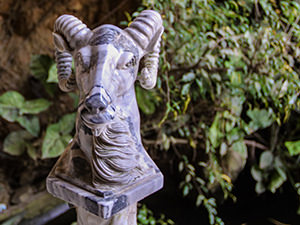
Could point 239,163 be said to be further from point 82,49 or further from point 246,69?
point 82,49

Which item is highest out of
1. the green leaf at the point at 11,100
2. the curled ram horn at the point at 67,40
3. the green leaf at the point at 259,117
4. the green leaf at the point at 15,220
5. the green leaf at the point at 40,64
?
the curled ram horn at the point at 67,40

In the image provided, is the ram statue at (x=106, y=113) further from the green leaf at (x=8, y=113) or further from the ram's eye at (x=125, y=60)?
the green leaf at (x=8, y=113)

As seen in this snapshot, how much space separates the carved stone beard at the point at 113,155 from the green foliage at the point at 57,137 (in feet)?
3.84

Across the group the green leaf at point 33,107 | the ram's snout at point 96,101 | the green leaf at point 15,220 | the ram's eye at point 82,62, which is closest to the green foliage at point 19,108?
the green leaf at point 33,107

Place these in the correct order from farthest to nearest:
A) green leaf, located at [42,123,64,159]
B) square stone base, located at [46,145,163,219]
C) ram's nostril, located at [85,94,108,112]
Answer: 1. green leaf, located at [42,123,64,159]
2. square stone base, located at [46,145,163,219]
3. ram's nostril, located at [85,94,108,112]

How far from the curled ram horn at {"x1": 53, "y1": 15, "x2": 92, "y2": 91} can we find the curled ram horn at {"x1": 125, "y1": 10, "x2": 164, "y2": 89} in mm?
150

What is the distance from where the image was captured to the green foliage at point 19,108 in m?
2.12

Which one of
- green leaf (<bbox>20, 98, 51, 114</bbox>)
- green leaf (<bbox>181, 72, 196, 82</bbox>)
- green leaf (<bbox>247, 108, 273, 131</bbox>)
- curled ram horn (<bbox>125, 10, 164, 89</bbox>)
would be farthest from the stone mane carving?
green leaf (<bbox>247, 108, 273, 131</bbox>)

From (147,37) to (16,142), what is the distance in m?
1.71

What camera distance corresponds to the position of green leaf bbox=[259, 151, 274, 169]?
7.76ft

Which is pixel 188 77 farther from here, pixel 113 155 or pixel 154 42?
pixel 113 155

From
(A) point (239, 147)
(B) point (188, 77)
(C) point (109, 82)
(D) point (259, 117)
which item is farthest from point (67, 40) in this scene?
(D) point (259, 117)

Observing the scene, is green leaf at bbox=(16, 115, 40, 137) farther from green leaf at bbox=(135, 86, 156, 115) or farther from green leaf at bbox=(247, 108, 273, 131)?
green leaf at bbox=(247, 108, 273, 131)

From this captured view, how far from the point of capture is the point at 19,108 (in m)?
2.16
